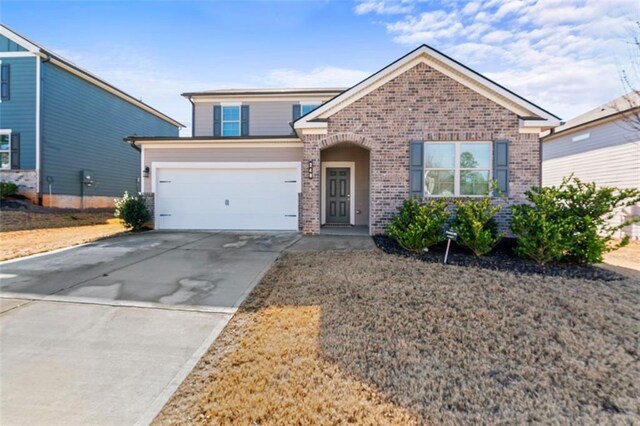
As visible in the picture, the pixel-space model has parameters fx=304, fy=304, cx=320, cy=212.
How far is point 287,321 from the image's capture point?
3652 mm

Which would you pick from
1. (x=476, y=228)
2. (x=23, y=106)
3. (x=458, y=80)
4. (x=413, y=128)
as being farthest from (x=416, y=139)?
(x=23, y=106)

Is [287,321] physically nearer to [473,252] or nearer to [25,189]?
[473,252]

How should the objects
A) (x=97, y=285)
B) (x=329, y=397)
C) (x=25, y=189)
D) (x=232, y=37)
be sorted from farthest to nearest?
(x=25, y=189) < (x=232, y=37) < (x=97, y=285) < (x=329, y=397)

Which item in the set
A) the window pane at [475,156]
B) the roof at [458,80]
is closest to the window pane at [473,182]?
the window pane at [475,156]

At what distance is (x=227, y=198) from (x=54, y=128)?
9834 millimetres

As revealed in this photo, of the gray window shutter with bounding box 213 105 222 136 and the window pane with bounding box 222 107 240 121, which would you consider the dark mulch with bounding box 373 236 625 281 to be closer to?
the window pane with bounding box 222 107 240 121

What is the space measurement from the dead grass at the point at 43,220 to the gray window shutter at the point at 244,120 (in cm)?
759

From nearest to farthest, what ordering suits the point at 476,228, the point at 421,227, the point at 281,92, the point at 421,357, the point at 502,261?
1. the point at 421,357
2. the point at 502,261
3. the point at 476,228
4. the point at 421,227
5. the point at 281,92

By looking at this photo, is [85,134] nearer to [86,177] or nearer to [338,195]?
[86,177]

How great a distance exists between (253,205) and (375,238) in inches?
179

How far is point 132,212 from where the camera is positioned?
10.4 meters

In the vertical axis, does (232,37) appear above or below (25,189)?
above

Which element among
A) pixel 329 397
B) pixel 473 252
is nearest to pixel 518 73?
pixel 473 252

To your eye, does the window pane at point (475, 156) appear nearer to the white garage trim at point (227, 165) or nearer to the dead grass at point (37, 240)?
the white garage trim at point (227, 165)
